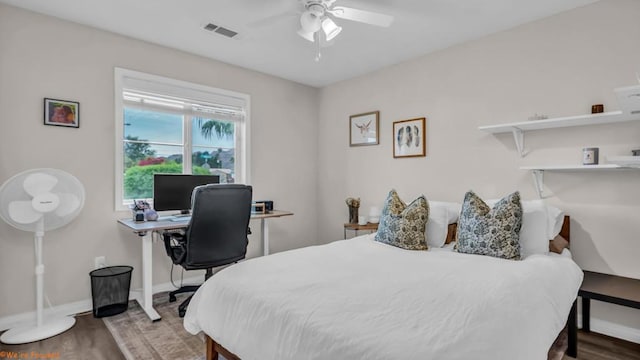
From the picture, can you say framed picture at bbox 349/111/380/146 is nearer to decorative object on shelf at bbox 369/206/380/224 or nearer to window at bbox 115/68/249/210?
decorative object on shelf at bbox 369/206/380/224

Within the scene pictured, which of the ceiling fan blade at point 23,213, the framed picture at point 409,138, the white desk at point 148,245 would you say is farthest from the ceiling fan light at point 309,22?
the ceiling fan blade at point 23,213

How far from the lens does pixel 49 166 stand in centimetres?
271

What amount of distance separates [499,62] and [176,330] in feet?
11.4

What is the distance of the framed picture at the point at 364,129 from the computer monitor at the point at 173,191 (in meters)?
1.94

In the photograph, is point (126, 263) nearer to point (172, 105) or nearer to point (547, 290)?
point (172, 105)

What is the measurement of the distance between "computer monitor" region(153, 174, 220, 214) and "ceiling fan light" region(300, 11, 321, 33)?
6.10ft

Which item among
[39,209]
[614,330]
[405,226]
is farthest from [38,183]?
[614,330]

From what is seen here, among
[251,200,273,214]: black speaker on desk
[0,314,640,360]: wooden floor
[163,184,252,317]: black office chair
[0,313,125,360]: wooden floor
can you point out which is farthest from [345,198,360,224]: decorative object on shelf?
A: [0,313,125,360]: wooden floor

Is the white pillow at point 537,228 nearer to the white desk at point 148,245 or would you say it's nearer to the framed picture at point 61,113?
the white desk at point 148,245

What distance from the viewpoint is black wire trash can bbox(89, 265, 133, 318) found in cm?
271

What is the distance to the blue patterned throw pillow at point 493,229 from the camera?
224 centimetres

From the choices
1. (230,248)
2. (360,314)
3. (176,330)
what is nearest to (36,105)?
(230,248)

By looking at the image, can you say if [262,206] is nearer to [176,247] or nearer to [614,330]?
[176,247]

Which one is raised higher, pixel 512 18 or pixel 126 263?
pixel 512 18
